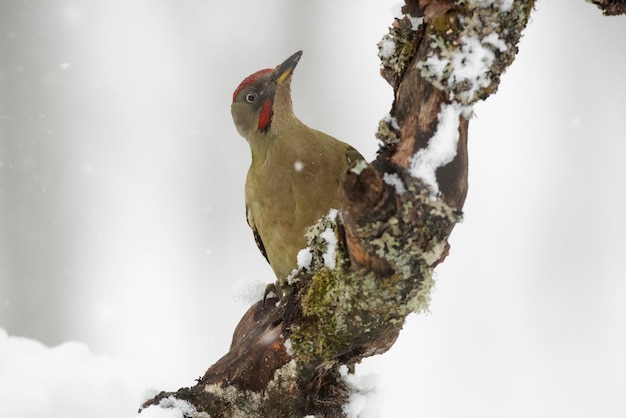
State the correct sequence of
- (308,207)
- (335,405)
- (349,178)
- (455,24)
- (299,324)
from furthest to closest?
(308,207), (335,405), (299,324), (455,24), (349,178)

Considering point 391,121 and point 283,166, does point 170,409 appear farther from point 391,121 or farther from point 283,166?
point 391,121

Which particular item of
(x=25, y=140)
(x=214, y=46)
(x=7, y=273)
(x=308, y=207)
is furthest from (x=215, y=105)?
(x=308, y=207)

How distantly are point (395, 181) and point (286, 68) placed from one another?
145cm

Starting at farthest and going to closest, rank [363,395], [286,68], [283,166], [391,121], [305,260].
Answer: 1. [286,68]
2. [283,166]
3. [363,395]
4. [305,260]
5. [391,121]

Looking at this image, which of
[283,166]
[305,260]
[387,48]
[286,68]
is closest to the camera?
[387,48]

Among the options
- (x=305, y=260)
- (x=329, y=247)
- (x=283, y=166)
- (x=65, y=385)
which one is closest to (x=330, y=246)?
(x=329, y=247)

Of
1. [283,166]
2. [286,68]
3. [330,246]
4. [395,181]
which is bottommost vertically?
[395,181]

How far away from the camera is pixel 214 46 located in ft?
23.2

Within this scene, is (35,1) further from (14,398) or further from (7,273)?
(14,398)

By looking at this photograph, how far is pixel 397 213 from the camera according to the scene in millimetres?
1850

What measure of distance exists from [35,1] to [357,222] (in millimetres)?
6239

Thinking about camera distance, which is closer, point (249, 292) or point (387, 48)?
point (387, 48)

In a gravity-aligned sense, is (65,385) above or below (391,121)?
above

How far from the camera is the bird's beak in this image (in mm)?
3135
